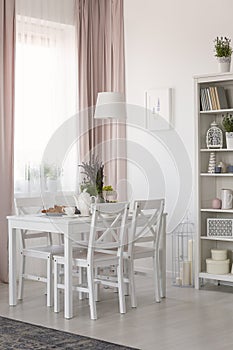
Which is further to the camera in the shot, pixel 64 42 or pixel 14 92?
pixel 64 42

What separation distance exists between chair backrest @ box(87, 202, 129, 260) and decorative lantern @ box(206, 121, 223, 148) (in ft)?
4.03

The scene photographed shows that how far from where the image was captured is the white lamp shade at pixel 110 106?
6.25 metres

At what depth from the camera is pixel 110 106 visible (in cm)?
626

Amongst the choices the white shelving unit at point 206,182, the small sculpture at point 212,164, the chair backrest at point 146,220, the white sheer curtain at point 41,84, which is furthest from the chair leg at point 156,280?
the white sheer curtain at point 41,84

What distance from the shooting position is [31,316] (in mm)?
5066

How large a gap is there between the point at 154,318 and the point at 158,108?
2.54m

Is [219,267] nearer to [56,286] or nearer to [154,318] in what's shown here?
[154,318]

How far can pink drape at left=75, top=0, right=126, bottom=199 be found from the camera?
23.5 feet

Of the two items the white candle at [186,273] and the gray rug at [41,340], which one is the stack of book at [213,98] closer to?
the white candle at [186,273]

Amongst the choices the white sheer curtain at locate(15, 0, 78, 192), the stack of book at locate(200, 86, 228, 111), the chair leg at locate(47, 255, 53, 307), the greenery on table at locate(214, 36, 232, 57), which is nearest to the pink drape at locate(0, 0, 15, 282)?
the white sheer curtain at locate(15, 0, 78, 192)

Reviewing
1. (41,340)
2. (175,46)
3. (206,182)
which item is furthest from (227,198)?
(41,340)

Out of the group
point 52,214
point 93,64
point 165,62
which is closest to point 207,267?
point 52,214

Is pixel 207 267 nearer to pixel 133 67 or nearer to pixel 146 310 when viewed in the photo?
pixel 146 310

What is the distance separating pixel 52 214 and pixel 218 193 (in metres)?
1.69
